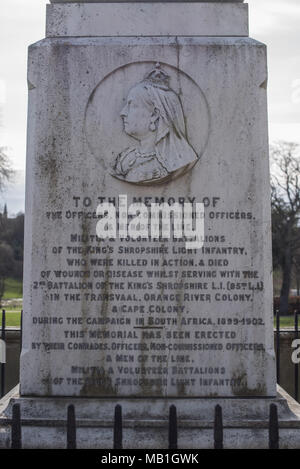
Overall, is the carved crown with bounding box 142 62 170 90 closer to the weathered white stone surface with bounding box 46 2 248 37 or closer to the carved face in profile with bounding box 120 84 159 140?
the carved face in profile with bounding box 120 84 159 140

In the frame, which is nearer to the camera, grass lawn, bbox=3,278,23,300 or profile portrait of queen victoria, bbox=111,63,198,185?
profile portrait of queen victoria, bbox=111,63,198,185

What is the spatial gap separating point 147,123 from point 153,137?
5.3 inches

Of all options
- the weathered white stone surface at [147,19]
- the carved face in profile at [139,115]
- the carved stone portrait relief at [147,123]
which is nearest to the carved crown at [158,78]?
the carved stone portrait relief at [147,123]

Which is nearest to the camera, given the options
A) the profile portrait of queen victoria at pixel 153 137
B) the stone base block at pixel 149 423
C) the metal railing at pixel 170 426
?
the metal railing at pixel 170 426

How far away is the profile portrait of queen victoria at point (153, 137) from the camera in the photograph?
4809mm

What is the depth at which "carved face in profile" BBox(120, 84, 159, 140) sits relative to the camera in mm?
4840

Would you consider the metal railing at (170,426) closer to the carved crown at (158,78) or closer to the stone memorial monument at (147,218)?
the stone memorial monument at (147,218)

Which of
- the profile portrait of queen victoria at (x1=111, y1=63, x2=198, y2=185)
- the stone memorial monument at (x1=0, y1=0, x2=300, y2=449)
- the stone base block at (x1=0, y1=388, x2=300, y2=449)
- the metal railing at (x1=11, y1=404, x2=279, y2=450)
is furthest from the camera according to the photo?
the profile portrait of queen victoria at (x1=111, y1=63, x2=198, y2=185)

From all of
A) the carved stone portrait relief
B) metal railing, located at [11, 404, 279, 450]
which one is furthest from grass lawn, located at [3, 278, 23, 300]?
metal railing, located at [11, 404, 279, 450]

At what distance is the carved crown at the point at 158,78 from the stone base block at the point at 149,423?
2756 mm

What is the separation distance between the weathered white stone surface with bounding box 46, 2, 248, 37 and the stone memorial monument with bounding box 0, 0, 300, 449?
0.01m

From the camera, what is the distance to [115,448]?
381cm

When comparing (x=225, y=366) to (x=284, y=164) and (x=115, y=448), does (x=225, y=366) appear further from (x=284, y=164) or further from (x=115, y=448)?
(x=284, y=164)
